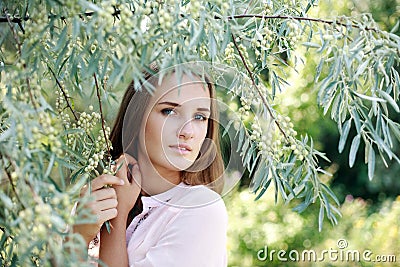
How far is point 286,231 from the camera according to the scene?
10.9 feet

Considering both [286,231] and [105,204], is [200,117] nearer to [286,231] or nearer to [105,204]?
[105,204]

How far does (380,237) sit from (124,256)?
2101 millimetres

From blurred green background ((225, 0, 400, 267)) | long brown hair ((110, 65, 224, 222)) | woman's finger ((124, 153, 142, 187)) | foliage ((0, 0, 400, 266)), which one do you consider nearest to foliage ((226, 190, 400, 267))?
blurred green background ((225, 0, 400, 267))

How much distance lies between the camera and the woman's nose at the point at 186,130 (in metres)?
1.18

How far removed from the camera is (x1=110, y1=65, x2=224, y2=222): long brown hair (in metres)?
1.33

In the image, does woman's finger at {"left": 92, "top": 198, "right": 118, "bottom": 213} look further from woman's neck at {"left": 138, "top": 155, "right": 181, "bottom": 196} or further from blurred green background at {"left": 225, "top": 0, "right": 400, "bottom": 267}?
blurred green background at {"left": 225, "top": 0, "right": 400, "bottom": 267}

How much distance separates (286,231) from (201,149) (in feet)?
6.76

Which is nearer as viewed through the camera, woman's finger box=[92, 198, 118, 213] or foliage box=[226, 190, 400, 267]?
woman's finger box=[92, 198, 118, 213]

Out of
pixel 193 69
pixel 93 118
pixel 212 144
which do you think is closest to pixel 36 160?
pixel 193 69

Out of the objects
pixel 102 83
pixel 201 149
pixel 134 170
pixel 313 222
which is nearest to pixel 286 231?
pixel 313 222

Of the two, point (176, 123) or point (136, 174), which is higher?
point (176, 123)

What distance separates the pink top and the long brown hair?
0.06 meters

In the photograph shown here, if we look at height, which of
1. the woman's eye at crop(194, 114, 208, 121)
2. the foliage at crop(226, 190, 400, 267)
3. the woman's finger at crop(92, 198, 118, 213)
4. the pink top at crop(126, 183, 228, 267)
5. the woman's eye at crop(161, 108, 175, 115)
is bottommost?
the foliage at crop(226, 190, 400, 267)

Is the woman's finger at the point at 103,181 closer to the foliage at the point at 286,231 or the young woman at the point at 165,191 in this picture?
the young woman at the point at 165,191
